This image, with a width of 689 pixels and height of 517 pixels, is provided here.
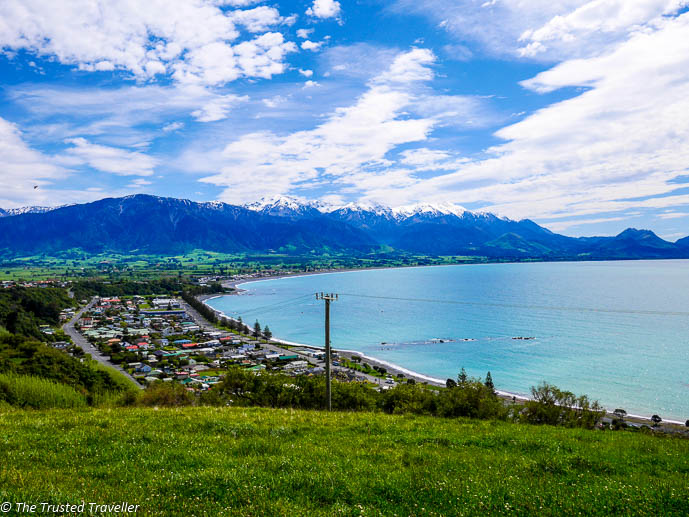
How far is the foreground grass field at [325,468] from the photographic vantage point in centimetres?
674

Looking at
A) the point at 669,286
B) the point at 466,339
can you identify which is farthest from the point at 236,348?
the point at 669,286

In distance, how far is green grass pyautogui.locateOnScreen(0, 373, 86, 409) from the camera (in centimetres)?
1838

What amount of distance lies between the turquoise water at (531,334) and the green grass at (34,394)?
6226 cm

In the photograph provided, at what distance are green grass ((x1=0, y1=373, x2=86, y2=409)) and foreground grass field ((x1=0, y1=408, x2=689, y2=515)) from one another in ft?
21.6

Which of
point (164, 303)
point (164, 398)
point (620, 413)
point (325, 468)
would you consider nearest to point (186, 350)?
point (164, 398)

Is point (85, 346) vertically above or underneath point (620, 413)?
above

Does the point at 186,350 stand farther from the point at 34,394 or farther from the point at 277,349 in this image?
the point at 34,394

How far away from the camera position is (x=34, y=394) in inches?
752

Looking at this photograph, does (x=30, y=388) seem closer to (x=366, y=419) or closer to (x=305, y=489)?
(x=366, y=419)

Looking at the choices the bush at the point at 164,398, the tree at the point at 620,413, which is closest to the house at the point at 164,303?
the bush at the point at 164,398

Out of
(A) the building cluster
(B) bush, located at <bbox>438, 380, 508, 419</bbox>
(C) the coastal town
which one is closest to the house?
(C) the coastal town

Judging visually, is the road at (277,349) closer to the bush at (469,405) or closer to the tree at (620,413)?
the tree at (620,413)

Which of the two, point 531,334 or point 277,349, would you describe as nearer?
point 277,349

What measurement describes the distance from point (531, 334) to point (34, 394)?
359ft
